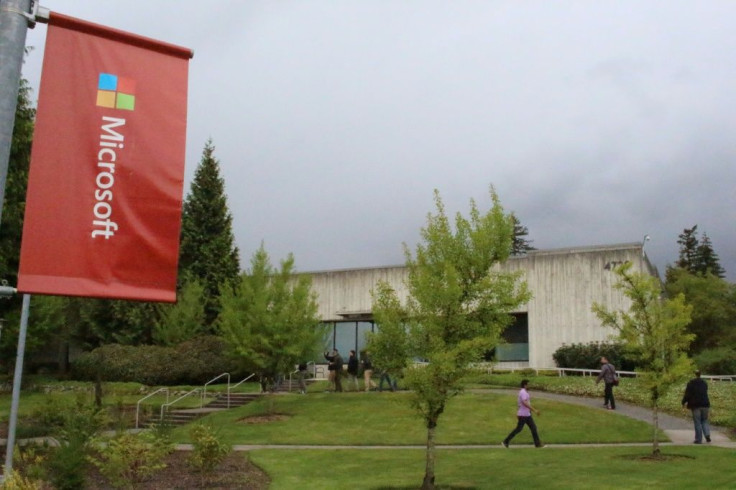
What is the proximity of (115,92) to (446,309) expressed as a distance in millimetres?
8712

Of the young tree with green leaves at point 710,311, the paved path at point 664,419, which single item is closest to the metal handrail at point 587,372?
the paved path at point 664,419

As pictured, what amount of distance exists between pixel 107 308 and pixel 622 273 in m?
35.5

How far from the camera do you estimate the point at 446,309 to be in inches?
528

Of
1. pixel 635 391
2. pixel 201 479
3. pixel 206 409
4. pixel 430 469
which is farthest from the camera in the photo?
pixel 635 391

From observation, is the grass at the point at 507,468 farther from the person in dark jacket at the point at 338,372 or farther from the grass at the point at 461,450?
the person in dark jacket at the point at 338,372

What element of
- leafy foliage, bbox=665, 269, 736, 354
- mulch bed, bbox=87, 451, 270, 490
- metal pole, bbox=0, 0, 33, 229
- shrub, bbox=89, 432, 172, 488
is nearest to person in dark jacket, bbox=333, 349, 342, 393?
mulch bed, bbox=87, 451, 270, 490

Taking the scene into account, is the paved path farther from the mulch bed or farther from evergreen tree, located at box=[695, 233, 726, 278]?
evergreen tree, located at box=[695, 233, 726, 278]

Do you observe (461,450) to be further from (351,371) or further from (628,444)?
(351,371)

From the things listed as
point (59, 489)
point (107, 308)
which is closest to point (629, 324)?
point (59, 489)

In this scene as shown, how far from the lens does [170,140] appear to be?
604 centimetres

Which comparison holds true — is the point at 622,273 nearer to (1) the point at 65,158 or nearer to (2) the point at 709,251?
(1) the point at 65,158

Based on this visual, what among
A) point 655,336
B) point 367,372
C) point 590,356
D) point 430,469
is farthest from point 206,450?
point 590,356

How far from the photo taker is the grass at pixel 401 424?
21.3 m

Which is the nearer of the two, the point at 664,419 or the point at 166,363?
the point at 664,419
